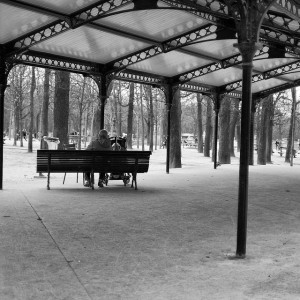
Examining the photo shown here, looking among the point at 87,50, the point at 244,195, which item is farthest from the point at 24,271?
the point at 87,50

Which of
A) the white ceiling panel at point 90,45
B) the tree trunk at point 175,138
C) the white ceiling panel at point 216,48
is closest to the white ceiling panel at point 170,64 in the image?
the white ceiling panel at point 216,48

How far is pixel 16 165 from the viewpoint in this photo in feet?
69.6

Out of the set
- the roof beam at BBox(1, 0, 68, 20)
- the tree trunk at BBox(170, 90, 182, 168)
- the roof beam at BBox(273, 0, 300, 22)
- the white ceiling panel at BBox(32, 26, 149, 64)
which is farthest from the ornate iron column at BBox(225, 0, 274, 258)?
the tree trunk at BBox(170, 90, 182, 168)

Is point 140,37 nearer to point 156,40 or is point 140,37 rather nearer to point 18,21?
point 156,40

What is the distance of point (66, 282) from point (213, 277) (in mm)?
1486

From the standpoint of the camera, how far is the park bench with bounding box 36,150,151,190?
421 inches

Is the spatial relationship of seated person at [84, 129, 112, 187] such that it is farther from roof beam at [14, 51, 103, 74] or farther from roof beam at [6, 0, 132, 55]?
roof beam at [14, 51, 103, 74]

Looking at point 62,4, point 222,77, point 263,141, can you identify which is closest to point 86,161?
point 62,4

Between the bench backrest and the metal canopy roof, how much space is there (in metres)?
3.06

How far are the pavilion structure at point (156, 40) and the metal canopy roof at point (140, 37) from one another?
0.08ft

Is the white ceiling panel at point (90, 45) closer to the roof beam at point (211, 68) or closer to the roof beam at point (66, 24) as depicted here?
the roof beam at point (66, 24)

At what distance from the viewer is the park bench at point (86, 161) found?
10.7m

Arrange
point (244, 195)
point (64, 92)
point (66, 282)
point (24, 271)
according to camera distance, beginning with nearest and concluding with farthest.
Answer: point (66, 282) < point (24, 271) < point (244, 195) < point (64, 92)

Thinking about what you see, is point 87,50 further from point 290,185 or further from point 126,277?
point 126,277
